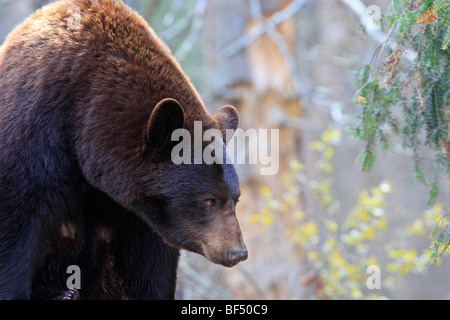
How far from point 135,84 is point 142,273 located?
4.18 ft

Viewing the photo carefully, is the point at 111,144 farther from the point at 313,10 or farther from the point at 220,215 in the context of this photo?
the point at 313,10

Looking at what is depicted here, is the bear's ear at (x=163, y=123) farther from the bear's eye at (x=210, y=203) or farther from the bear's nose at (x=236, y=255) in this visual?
the bear's nose at (x=236, y=255)

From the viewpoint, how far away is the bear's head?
10.4 feet

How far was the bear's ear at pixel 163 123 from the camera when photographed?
9.85 ft

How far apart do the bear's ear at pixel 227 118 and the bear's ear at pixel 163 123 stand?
466mm

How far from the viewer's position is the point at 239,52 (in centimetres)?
812

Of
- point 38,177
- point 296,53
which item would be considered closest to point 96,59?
point 38,177

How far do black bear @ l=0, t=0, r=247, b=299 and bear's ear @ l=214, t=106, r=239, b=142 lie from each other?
13cm

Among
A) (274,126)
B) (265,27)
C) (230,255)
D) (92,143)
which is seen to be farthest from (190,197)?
(274,126)

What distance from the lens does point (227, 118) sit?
361cm

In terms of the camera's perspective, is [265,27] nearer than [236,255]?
No

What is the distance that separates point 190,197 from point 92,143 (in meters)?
0.58

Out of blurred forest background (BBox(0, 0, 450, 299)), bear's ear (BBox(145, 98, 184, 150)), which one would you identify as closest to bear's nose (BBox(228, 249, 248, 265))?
bear's ear (BBox(145, 98, 184, 150))

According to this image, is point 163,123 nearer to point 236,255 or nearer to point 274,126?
point 236,255
